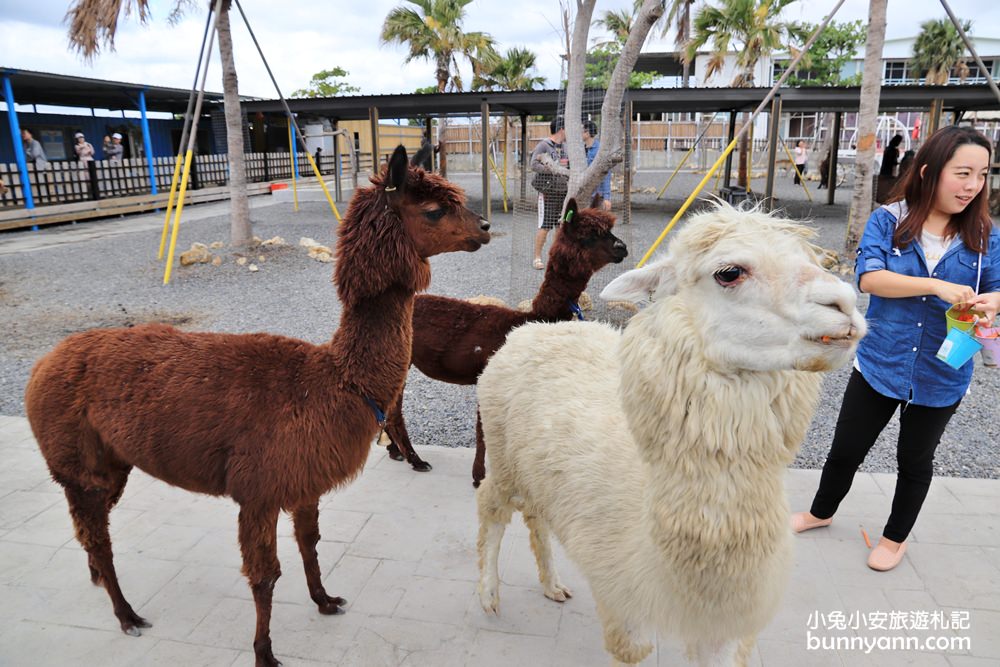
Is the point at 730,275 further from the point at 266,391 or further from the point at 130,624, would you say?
the point at 130,624

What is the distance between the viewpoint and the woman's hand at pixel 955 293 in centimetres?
224

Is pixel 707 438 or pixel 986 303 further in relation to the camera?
pixel 986 303

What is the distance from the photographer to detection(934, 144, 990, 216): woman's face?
2.41m

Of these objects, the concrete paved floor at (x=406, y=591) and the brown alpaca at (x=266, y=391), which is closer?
the brown alpaca at (x=266, y=391)

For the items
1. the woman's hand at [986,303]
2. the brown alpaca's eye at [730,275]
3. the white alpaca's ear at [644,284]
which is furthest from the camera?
the woman's hand at [986,303]

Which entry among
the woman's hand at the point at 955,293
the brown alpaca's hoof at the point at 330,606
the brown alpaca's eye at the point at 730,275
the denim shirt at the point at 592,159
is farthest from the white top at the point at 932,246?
the denim shirt at the point at 592,159

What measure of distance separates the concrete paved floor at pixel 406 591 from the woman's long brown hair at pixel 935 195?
1548 millimetres

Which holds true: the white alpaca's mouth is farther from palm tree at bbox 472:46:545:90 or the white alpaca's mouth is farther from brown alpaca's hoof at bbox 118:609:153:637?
palm tree at bbox 472:46:545:90

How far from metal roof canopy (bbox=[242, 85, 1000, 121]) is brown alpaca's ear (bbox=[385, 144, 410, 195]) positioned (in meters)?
11.5

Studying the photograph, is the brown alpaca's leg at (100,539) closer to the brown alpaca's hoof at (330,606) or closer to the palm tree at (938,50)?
the brown alpaca's hoof at (330,606)

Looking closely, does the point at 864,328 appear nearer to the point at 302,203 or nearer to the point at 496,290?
the point at 496,290

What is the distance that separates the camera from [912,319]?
104 inches

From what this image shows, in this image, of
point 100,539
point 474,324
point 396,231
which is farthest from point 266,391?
point 474,324

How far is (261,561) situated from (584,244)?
9.12 ft
